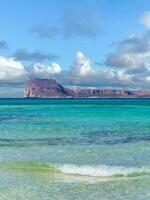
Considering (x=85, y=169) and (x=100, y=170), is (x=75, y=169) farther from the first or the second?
(x=100, y=170)

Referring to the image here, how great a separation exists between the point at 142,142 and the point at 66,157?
21.8ft

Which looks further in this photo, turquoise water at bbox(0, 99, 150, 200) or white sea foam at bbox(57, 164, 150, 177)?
white sea foam at bbox(57, 164, 150, 177)

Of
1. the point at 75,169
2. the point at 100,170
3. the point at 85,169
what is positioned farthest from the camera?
the point at 75,169

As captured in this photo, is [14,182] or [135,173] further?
[135,173]

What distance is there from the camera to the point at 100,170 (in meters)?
16.9

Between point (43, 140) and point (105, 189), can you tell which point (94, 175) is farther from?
point (43, 140)

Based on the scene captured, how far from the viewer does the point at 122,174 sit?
53.6 ft

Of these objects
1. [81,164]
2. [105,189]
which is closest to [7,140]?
[81,164]

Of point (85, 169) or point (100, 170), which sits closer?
point (100, 170)

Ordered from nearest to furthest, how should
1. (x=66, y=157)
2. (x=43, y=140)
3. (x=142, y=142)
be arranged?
1. (x=66, y=157)
2. (x=142, y=142)
3. (x=43, y=140)

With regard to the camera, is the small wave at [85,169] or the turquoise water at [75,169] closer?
the turquoise water at [75,169]

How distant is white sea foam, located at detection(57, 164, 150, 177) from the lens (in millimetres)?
16484

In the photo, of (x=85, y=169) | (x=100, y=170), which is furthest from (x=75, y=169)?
(x=100, y=170)

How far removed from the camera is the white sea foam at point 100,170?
1648cm
